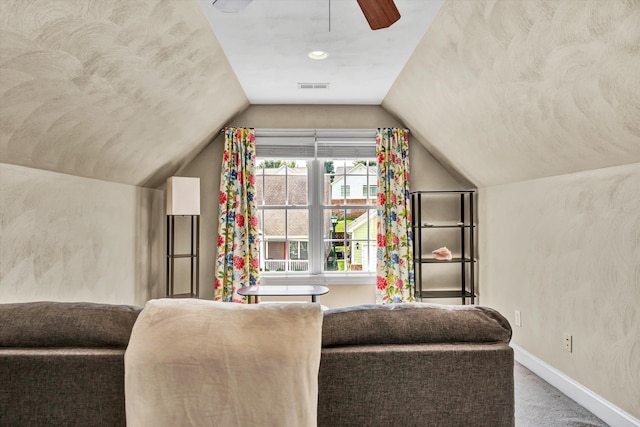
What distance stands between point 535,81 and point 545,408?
1.96 m

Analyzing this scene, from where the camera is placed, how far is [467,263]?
4.62 metres

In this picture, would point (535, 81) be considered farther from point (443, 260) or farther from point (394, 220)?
point (394, 220)

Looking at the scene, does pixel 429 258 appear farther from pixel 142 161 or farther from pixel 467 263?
pixel 142 161

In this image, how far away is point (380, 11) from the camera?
189 cm

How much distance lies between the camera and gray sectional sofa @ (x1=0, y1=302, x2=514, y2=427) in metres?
1.25

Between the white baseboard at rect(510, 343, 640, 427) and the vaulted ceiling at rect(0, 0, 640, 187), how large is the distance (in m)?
1.36

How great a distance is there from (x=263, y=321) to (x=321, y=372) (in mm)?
234

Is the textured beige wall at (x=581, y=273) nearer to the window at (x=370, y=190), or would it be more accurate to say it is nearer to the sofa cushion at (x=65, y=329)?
the window at (x=370, y=190)

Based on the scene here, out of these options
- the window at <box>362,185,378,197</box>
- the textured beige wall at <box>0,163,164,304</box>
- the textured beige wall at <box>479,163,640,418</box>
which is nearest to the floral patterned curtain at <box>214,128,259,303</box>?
the textured beige wall at <box>0,163,164,304</box>

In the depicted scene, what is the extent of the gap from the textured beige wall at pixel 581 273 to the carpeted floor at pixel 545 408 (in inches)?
6.2

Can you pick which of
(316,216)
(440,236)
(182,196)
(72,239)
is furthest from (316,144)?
(72,239)

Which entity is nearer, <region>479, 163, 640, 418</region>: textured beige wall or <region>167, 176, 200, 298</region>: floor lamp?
<region>479, 163, 640, 418</region>: textured beige wall

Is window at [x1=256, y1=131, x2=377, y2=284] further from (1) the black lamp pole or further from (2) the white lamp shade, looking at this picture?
(2) the white lamp shade

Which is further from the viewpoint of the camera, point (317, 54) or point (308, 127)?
point (308, 127)
